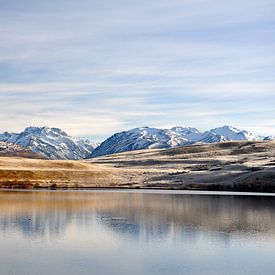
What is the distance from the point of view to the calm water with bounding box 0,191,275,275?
34.5 meters

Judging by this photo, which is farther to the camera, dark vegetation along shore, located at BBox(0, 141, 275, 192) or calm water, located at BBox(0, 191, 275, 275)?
dark vegetation along shore, located at BBox(0, 141, 275, 192)

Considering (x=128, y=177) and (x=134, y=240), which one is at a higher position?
(x=128, y=177)

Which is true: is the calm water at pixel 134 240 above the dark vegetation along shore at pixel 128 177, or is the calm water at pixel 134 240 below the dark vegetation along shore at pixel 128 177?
below

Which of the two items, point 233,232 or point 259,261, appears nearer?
point 259,261

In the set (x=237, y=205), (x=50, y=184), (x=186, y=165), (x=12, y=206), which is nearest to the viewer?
(x=12, y=206)

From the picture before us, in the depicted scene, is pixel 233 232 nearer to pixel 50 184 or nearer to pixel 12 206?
pixel 12 206

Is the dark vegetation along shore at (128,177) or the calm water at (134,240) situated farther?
the dark vegetation along shore at (128,177)

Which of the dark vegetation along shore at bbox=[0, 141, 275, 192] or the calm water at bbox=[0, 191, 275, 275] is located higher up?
Result: the dark vegetation along shore at bbox=[0, 141, 275, 192]

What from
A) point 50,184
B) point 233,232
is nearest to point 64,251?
point 233,232

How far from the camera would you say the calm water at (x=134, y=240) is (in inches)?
1359

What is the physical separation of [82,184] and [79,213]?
64804mm

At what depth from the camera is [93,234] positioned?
47.6 meters

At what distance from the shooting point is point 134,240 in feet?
145

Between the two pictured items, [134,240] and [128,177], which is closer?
[134,240]
